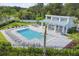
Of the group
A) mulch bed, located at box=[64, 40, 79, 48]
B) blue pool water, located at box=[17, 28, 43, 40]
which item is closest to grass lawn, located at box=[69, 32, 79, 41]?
mulch bed, located at box=[64, 40, 79, 48]

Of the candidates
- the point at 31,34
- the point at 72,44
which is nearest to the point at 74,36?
the point at 72,44

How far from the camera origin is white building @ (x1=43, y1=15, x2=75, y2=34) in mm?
2820

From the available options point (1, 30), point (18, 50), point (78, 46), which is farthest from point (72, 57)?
point (1, 30)

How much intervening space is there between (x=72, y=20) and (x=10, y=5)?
1.91 ft

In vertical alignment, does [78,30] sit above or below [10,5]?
below

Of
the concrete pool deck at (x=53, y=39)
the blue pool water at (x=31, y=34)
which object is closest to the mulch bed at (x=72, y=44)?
the concrete pool deck at (x=53, y=39)

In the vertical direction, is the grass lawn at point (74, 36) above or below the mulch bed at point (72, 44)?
above

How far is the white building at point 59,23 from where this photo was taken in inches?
111

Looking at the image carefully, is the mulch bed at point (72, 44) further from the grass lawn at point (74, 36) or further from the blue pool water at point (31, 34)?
the blue pool water at point (31, 34)

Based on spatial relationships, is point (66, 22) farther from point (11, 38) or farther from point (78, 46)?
point (11, 38)

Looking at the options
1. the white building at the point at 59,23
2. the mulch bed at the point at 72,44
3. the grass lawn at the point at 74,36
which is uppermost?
the white building at the point at 59,23

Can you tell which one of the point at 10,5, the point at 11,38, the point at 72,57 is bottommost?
the point at 72,57

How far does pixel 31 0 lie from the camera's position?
9.25 ft

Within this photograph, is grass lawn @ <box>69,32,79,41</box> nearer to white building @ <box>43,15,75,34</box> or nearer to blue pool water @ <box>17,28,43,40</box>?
white building @ <box>43,15,75,34</box>
